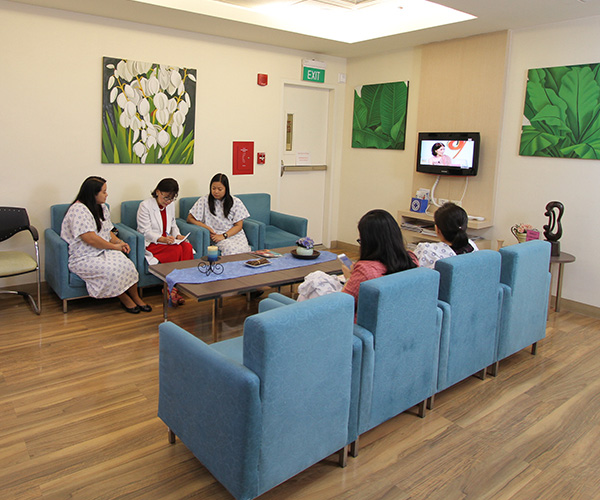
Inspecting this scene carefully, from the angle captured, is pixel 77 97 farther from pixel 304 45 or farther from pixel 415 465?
pixel 415 465

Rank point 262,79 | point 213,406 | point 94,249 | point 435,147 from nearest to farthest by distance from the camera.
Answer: point 213,406 < point 94,249 < point 435,147 < point 262,79

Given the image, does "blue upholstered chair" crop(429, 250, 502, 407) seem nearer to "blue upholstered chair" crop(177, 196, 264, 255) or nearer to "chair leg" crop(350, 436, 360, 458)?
"chair leg" crop(350, 436, 360, 458)

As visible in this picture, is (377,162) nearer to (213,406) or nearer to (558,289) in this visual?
(558,289)

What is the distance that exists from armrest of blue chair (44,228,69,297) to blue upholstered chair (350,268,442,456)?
2.97 metres

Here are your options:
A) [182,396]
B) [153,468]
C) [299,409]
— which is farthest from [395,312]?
[153,468]

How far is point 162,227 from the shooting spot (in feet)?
17.1

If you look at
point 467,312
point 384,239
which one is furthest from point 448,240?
point 384,239

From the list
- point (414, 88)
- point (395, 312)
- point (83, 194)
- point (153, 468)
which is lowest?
point (153, 468)

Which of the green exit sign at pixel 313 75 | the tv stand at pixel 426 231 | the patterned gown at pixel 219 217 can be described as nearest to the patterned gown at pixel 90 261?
the patterned gown at pixel 219 217

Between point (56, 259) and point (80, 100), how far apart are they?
1668 mm

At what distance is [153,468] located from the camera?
99.3 inches

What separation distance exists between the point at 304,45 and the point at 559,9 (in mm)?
2881

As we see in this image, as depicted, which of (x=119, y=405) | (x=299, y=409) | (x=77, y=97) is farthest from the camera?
(x=77, y=97)

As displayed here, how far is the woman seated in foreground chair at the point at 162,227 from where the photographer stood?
505cm
